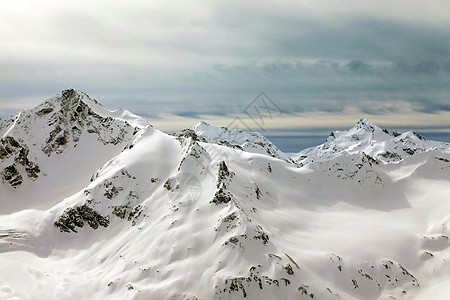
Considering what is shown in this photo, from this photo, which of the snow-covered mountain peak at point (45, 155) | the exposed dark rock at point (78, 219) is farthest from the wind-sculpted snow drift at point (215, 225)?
the snow-covered mountain peak at point (45, 155)

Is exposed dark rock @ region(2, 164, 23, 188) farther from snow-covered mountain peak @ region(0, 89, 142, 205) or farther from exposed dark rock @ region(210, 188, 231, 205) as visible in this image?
exposed dark rock @ region(210, 188, 231, 205)

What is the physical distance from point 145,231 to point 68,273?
27.6 metres

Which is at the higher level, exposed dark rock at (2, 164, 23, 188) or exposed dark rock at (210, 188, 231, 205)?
exposed dark rock at (210, 188, 231, 205)

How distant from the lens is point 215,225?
11450 centimetres

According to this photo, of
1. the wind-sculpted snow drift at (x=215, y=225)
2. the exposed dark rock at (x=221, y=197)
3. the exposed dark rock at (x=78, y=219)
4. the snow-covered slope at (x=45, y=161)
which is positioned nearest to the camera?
the wind-sculpted snow drift at (x=215, y=225)

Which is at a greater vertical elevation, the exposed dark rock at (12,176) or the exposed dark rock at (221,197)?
the exposed dark rock at (221,197)

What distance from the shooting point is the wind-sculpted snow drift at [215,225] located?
4080 inches

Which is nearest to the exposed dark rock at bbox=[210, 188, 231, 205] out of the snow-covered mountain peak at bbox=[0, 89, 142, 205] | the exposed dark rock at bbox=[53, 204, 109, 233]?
the exposed dark rock at bbox=[53, 204, 109, 233]

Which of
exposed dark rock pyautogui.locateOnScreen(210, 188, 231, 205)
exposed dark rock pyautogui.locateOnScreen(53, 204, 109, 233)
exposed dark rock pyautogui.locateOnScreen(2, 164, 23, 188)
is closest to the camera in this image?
exposed dark rock pyautogui.locateOnScreen(210, 188, 231, 205)

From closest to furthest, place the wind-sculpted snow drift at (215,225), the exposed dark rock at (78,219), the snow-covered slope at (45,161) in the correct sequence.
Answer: the wind-sculpted snow drift at (215,225), the exposed dark rock at (78,219), the snow-covered slope at (45,161)

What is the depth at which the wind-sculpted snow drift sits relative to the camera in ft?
340

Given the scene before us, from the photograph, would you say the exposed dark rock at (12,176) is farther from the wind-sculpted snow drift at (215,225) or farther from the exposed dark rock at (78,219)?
the exposed dark rock at (78,219)

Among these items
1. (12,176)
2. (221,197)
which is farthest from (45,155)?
(221,197)

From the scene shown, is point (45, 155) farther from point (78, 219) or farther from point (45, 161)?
point (78, 219)
